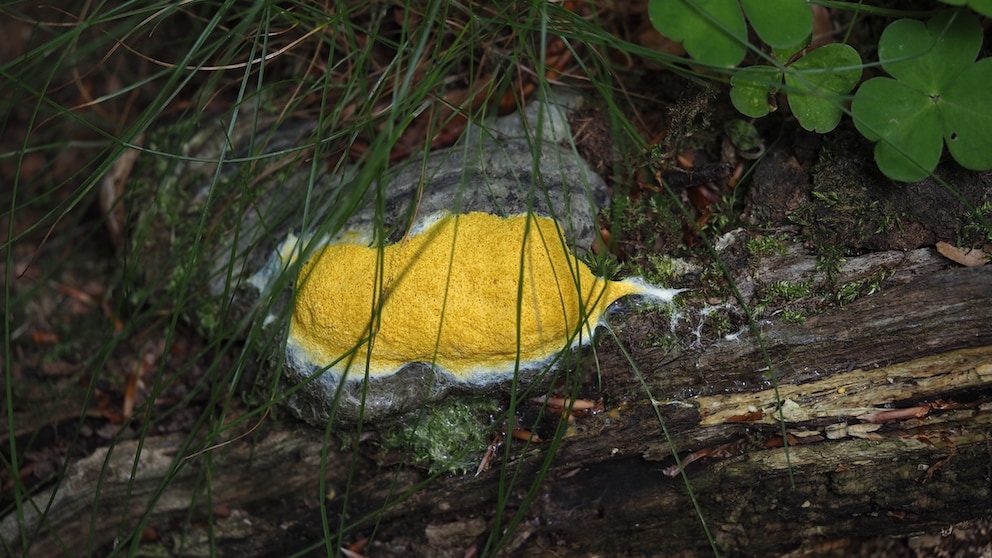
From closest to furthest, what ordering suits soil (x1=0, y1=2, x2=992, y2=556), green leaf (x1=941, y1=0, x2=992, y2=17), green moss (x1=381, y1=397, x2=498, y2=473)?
green leaf (x1=941, y1=0, x2=992, y2=17)
soil (x1=0, y1=2, x2=992, y2=556)
green moss (x1=381, y1=397, x2=498, y2=473)

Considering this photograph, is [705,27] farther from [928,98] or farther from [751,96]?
[928,98]

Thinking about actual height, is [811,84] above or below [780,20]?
below

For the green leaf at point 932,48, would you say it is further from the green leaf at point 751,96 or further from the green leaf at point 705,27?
the green leaf at point 705,27

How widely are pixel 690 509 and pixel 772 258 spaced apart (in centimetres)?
81

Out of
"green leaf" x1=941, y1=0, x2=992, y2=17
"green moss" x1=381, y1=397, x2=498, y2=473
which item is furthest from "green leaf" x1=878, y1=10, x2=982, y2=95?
"green moss" x1=381, y1=397, x2=498, y2=473

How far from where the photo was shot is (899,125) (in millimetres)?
2002

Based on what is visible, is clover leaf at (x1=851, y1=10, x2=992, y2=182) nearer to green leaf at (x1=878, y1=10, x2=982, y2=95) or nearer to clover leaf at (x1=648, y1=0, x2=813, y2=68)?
green leaf at (x1=878, y1=10, x2=982, y2=95)

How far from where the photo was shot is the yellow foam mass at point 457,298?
80.7 inches

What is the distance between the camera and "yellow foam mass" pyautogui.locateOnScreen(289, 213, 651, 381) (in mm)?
2051

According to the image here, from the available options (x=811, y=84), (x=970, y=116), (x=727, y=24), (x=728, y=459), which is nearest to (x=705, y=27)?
(x=727, y=24)

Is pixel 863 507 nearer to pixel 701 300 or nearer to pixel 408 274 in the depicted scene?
pixel 701 300

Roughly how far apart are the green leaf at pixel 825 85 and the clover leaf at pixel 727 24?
12 centimetres

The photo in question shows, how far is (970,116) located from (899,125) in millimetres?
179

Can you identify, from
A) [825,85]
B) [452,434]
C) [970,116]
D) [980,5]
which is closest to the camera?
[980,5]
